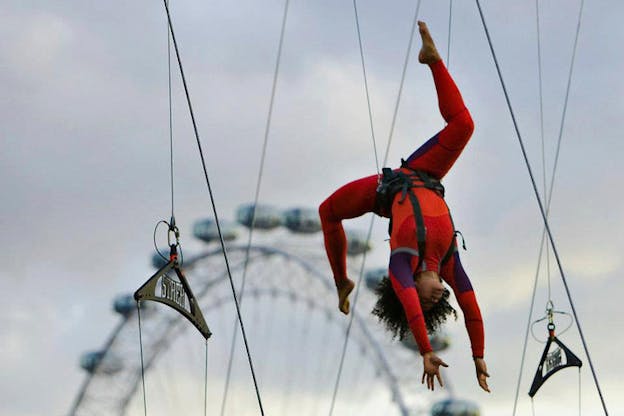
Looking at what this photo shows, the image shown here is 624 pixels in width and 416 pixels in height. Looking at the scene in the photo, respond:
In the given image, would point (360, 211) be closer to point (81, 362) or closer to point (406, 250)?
point (406, 250)

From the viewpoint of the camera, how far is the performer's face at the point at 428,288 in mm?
7387

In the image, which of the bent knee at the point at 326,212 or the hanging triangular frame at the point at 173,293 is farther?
the bent knee at the point at 326,212

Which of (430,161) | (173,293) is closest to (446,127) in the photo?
(430,161)

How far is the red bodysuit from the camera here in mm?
7250

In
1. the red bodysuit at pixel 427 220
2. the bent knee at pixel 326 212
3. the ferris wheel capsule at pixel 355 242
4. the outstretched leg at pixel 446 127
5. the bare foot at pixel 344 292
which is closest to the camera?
the red bodysuit at pixel 427 220

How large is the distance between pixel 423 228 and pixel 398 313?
642 mm

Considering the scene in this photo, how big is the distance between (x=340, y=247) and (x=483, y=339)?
3.44 feet

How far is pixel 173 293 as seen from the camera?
8.12 metres

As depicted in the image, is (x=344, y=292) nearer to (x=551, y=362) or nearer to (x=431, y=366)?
(x=431, y=366)

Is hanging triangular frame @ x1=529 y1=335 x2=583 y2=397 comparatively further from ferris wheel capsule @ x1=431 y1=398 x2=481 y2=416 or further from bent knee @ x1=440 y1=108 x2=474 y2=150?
ferris wheel capsule @ x1=431 y1=398 x2=481 y2=416

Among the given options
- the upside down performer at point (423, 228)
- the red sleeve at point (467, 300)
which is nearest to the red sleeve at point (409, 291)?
the upside down performer at point (423, 228)

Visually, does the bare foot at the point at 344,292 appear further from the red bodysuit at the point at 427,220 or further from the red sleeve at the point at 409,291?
the red sleeve at the point at 409,291

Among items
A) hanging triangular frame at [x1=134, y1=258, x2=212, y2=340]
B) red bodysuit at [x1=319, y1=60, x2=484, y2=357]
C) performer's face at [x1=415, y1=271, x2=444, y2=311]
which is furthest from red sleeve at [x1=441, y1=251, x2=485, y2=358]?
hanging triangular frame at [x1=134, y1=258, x2=212, y2=340]

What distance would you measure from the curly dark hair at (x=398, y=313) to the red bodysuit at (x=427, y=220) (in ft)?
0.41
